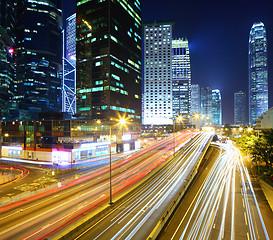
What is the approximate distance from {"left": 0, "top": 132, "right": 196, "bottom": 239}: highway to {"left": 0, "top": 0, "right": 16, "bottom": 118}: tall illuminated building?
131 metres

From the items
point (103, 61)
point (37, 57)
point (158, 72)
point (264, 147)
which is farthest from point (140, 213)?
point (158, 72)

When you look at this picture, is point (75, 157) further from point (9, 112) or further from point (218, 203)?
point (9, 112)

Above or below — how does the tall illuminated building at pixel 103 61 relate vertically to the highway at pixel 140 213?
above

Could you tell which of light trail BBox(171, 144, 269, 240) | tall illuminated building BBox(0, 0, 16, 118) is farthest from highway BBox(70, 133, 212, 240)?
tall illuminated building BBox(0, 0, 16, 118)

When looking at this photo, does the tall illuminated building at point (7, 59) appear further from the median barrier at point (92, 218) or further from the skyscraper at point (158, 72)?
the median barrier at point (92, 218)

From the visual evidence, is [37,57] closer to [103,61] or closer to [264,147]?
[103,61]

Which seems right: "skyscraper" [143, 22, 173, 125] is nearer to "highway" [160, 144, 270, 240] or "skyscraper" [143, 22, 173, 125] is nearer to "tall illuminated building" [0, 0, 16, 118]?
"tall illuminated building" [0, 0, 16, 118]

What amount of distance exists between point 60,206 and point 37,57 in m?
171

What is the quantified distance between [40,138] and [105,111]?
126 feet

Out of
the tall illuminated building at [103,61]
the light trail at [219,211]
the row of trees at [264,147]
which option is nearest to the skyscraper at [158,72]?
the tall illuminated building at [103,61]

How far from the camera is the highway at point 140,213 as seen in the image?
15672mm

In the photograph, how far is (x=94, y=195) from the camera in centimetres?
2458

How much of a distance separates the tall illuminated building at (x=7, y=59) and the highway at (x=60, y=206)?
Result: 429 ft

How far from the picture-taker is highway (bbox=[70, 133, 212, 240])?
15.7m
